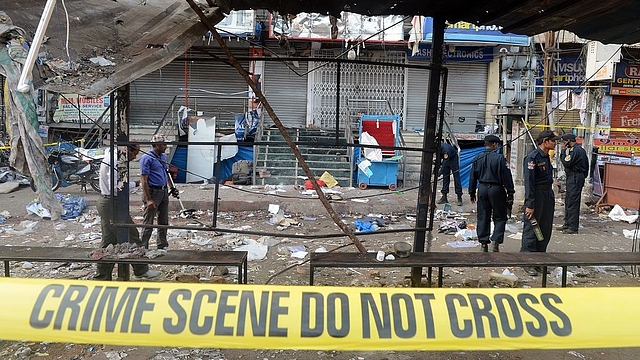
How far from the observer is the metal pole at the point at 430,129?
4812 millimetres

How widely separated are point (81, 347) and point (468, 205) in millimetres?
9587

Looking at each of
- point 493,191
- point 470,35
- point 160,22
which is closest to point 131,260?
point 160,22

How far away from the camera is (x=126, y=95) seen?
15.0 feet

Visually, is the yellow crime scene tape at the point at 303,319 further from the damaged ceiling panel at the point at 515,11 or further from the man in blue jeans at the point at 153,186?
the man in blue jeans at the point at 153,186

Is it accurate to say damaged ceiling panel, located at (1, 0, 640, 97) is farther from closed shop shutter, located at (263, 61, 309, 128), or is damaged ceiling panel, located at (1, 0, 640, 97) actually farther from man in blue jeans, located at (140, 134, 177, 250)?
closed shop shutter, located at (263, 61, 309, 128)

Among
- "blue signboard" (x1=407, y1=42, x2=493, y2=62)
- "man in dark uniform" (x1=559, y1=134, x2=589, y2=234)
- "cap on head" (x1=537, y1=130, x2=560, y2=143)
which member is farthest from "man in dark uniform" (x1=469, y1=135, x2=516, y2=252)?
"blue signboard" (x1=407, y1=42, x2=493, y2=62)

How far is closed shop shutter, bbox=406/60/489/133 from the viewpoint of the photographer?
55.9ft

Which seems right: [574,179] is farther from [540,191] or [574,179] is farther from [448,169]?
[448,169]

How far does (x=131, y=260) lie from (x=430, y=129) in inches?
134

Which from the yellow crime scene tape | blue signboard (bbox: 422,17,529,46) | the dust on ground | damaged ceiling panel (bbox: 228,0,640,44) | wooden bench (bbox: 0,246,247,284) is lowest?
the dust on ground

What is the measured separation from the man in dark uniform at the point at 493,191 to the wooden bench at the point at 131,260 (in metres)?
4.20

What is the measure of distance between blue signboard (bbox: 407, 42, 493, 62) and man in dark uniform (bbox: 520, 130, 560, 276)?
443 inches

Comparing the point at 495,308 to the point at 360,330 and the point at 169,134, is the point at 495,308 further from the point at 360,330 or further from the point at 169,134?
the point at 169,134

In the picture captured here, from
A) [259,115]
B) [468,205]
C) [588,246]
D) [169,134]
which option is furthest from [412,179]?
[169,134]
